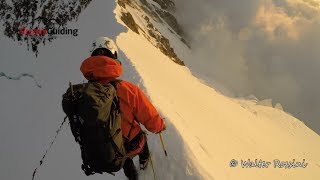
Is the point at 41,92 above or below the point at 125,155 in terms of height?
below

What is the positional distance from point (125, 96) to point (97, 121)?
2.50ft

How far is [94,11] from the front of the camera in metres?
30.1

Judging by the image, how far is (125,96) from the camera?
7.05 meters

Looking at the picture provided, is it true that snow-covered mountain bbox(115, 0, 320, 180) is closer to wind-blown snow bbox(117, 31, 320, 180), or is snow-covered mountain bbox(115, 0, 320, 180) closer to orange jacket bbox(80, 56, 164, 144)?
wind-blown snow bbox(117, 31, 320, 180)

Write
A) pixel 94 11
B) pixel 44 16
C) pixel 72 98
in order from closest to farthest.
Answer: pixel 72 98, pixel 94 11, pixel 44 16

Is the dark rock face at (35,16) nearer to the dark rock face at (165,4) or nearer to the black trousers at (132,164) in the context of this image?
the black trousers at (132,164)

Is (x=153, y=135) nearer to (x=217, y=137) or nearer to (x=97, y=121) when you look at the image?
(x=97, y=121)

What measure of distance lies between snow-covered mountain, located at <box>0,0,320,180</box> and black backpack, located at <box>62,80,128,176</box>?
2.35m

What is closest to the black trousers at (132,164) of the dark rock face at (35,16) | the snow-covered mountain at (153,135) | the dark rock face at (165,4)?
the snow-covered mountain at (153,135)

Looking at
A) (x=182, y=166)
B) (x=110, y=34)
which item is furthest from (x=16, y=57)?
(x=182, y=166)

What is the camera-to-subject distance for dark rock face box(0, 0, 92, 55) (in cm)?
3117

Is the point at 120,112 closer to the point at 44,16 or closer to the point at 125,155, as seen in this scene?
the point at 125,155

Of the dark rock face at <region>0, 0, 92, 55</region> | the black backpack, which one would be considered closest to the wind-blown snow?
the black backpack

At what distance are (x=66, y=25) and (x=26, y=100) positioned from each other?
7834 millimetres
